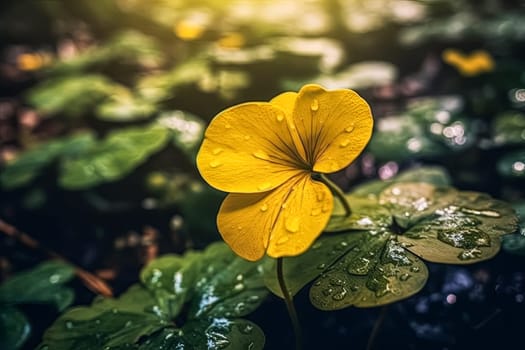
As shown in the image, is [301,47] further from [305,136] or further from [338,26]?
[305,136]

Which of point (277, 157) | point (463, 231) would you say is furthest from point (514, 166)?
point (277, 157)

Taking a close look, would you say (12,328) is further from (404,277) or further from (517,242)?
(517,242)

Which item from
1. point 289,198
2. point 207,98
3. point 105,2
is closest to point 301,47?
point 207,98

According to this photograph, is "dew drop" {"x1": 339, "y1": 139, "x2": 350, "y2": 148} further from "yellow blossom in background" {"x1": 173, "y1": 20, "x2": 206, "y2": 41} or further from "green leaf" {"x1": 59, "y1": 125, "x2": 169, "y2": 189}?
"yellow blossom in background" {"x1": 173, "y1": 20, "x2": 206, "y2": 41}

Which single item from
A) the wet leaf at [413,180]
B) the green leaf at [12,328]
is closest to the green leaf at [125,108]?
the green leaf at [12,328]

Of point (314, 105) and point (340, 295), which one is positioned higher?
point (314, 105)

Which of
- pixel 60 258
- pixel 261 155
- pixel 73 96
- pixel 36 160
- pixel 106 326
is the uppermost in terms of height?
pixel 261 155
